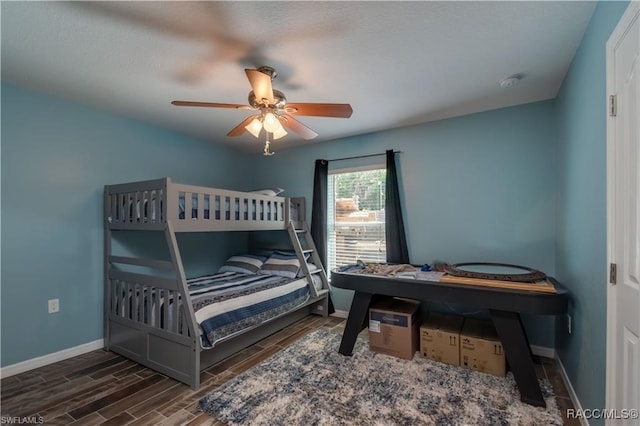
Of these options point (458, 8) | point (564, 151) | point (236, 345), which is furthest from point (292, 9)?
point (236, 345)

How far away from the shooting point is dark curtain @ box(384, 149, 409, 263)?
3250 millimetres

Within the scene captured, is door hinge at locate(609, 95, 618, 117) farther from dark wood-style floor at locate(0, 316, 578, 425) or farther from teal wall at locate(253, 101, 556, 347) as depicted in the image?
dark wood-style floor at locate(0, 316, 578, 425)

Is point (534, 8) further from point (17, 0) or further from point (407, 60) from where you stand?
point (17, 0)

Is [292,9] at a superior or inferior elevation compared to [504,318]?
superior

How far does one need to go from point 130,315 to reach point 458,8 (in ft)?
10.9

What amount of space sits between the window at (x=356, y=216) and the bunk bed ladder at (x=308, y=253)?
0.22 m

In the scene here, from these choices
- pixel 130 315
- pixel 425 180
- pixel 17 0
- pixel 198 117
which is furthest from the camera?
pixel 425 180

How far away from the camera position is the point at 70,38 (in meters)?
1.72

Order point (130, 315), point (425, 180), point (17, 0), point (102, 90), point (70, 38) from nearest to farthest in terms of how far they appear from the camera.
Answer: point (17, 0) → point (70, 38) → point (102, 90) → point (130, 315) → point (425, 180)

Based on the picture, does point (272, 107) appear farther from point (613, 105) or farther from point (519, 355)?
point (519, 355)

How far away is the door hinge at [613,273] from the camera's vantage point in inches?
49.8

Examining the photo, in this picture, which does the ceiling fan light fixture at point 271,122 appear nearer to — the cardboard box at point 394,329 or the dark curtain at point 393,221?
the dark curtain at point 393,221

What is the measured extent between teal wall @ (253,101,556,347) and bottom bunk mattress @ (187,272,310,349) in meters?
1.48

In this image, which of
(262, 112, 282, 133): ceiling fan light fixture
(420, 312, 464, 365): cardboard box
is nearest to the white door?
(420, 312, 464, 365): cardboard box
